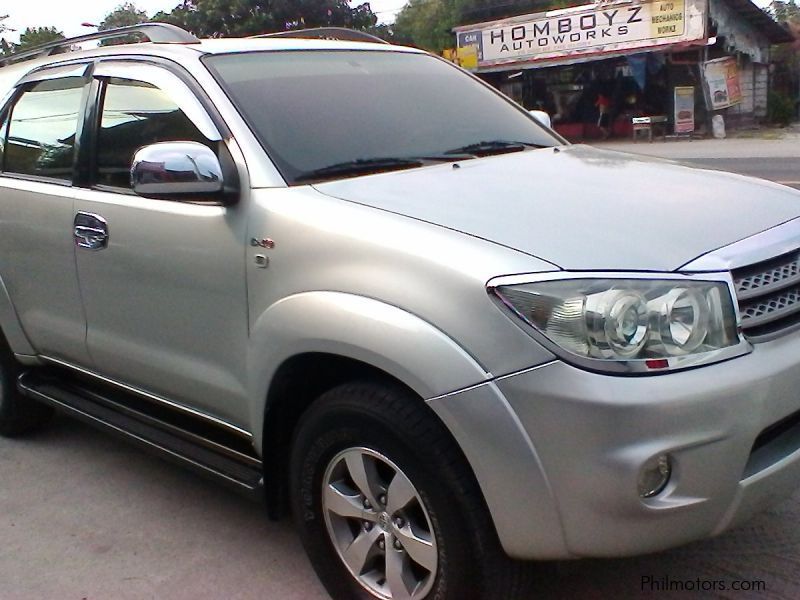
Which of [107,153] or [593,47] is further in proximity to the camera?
[593,47]

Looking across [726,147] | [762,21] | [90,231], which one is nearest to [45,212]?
[90,231]

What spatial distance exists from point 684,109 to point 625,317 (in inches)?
1044

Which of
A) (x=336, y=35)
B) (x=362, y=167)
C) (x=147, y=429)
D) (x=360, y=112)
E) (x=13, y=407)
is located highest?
(x=336, y=35)

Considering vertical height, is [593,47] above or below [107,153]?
above

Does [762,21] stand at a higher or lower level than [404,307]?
higher

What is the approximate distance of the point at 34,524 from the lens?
381cm

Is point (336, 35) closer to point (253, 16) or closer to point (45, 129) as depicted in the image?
point (45, 129)

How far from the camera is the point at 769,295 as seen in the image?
2457 mm

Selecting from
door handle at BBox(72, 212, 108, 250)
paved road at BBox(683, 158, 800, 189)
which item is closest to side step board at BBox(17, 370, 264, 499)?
door handle at BBox(72, 212, 108, 250)

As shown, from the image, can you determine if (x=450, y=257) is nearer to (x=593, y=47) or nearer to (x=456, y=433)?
(x=456, y=433)

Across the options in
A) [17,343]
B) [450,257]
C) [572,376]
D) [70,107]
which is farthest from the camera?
[17,343]

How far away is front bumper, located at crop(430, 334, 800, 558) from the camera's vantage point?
218 centimetres

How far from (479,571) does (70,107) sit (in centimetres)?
278

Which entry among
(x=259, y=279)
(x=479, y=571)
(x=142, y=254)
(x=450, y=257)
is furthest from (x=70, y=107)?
(x=479, y=571)
